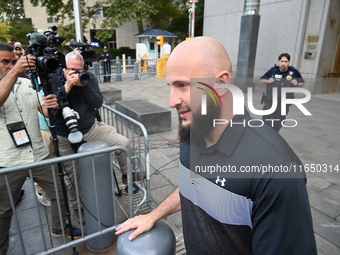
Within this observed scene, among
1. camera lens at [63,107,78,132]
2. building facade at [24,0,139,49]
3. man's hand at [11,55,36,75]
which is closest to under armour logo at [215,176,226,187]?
man's hand at [11,55,36,75]

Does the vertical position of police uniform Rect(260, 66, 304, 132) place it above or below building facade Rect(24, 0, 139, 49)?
below

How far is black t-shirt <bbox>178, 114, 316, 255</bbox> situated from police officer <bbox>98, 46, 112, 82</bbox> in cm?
1434

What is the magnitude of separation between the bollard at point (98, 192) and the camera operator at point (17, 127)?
1.32ft

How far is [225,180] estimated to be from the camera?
1.07 metres

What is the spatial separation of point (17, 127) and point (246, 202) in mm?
2278

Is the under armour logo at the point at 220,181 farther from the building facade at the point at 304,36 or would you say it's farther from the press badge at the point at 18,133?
the building facade at the point at 304,36

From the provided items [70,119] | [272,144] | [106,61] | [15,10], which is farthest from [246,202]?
[15,10]

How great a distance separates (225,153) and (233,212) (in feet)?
0.82

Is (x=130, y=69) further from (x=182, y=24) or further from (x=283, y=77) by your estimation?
(x=182, y=24)

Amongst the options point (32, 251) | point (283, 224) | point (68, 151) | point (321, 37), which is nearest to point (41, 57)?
point (68, 151)

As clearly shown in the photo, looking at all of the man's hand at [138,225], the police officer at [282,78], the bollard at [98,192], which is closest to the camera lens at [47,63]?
the bollard at [98,192]

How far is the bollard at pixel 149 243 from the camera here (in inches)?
46.5

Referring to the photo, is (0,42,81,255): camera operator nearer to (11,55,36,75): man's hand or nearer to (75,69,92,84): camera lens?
(11,55,36,75): man's hand

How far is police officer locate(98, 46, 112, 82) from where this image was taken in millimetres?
14566
